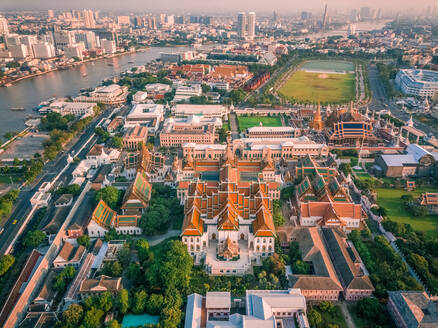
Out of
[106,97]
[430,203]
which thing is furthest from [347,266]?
[106,97]

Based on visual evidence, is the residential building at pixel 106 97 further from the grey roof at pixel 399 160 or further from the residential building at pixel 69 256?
the grey roof at pixel 399 160

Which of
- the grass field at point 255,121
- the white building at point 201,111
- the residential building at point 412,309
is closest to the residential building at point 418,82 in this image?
the grass field at point 255,121

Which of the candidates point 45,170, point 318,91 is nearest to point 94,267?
point 45,170

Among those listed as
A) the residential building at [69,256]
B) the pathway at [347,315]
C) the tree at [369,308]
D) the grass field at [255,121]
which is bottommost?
the grass field at [255,121]

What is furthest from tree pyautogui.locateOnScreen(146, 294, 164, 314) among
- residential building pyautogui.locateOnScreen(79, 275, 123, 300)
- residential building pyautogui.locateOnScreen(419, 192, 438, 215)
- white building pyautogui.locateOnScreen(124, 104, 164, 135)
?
white building pyautogui.locateOnScreen(124, 104, 164, 135)

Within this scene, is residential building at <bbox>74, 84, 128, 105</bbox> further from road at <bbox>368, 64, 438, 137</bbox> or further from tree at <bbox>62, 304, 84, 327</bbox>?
tree at <bbox>62, 304, 84, 327</bbox>

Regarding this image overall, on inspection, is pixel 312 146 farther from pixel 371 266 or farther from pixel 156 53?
pixel 156 53

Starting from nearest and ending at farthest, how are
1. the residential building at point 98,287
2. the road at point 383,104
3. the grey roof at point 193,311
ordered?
1. the grey roof at point 193,311
2. the residential building at point 98,287
3. the road at point 383,104
